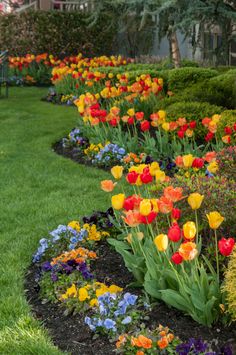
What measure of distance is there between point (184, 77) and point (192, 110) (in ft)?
5.19

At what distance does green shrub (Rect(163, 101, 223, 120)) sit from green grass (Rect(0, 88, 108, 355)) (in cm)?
112

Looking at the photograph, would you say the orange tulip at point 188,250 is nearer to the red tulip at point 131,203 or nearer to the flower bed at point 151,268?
the flower bed at point 151,268

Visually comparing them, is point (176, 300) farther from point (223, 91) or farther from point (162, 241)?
point (223, 91)

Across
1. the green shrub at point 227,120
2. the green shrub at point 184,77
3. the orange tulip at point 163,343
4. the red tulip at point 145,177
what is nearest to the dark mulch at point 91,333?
Answer: the orange tulip at point 163,343

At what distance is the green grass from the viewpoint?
319 cm

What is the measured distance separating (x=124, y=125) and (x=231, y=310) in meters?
5.19

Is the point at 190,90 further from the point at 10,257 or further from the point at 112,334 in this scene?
the point at 112,334

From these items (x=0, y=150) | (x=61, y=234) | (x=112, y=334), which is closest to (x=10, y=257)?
(x=61, y=234)

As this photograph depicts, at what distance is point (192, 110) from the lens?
21.9 feet

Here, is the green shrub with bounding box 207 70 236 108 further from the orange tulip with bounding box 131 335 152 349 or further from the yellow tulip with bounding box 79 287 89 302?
the orange tulip with bounding box 131 335 152 349

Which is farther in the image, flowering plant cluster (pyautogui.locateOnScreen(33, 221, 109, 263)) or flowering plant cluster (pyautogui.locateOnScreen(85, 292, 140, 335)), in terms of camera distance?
flowering plant cluster (pyautogui.locateOnScreen(33, 221, 109, 263))

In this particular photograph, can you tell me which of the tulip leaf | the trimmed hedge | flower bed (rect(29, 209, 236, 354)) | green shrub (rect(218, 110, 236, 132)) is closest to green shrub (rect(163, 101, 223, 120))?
green shrub (rect(218, 110, 236, 132))

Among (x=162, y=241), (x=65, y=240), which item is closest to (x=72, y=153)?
(x=65, y=240)

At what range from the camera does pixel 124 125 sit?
7773 mm
